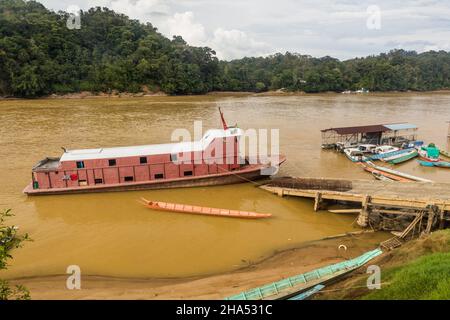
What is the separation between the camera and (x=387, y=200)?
1588 centimetres

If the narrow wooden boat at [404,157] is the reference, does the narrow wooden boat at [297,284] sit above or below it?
below

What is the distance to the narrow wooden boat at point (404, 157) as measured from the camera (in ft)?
93.2

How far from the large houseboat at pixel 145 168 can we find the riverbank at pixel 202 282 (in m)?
7.69

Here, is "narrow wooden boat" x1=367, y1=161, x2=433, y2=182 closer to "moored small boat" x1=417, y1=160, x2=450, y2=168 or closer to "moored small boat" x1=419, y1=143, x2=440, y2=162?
"moored small boat" x1=417, y1=160, x2=450, y2=168

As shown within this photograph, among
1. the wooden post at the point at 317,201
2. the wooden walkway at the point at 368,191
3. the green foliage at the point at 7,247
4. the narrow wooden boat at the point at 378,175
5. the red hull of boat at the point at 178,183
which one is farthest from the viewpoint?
the narrow wooden boat at the point at 378,175

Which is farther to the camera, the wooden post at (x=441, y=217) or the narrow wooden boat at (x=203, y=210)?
the narrow wooden boat at (x=203, y=210)

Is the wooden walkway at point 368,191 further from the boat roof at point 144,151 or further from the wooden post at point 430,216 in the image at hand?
the boat roof at point 144,151

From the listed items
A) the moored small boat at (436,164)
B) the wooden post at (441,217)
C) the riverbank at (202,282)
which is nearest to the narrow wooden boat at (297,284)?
the riverbank at (202,282)

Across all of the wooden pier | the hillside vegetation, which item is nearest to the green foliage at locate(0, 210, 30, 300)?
the wooden pier

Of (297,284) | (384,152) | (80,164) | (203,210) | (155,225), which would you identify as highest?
(80,164)

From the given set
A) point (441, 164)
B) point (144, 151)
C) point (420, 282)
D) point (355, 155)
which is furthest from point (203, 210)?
point (441, 164)

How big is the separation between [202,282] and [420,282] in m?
7.03

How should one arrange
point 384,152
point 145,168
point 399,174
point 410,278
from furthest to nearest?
1. point 384,152
2. point 399,174
3. point 145,168
4. point 410,278

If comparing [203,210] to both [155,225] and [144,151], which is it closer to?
[155,225]
